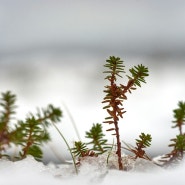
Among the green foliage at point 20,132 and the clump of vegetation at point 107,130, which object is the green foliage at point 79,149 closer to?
the clump of vegetation at point 107,130

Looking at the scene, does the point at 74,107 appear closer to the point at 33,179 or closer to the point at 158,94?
the point at 158,94

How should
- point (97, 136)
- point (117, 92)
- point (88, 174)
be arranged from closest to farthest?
point (88, 174) < point (117, 92) < point (97, 136)

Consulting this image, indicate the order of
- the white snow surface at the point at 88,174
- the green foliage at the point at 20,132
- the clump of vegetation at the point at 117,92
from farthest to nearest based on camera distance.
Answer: the green foliage at the point at 20,132 < the clump of vegetation at the point at 117,92 < the white snow surface at the point at 88,174

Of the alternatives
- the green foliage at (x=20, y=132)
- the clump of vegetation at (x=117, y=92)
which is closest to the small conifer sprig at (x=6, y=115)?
the green foliage at (x=20, y=132)

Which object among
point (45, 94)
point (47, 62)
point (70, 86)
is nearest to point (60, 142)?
point (45, 94)

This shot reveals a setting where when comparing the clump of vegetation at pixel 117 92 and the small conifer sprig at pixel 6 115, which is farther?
the small conifer sprig at pixel 6 115

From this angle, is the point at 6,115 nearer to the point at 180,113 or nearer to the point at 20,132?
the point at 20,132

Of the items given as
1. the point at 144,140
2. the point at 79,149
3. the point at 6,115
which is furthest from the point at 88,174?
the point at 6,115

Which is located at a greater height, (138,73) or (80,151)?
(138,73)
